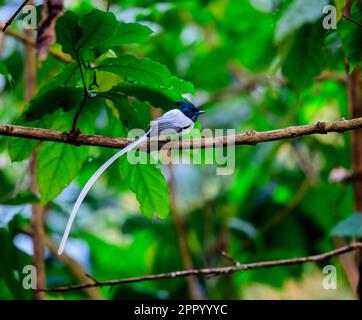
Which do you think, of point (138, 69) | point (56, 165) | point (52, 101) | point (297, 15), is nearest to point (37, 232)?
point (56, 165)

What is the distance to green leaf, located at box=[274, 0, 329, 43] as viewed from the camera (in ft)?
4.95

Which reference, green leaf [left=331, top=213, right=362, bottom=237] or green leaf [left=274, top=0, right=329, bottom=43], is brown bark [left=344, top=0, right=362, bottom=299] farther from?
green leaf [left=274, top=0, right=329, bottom=43]

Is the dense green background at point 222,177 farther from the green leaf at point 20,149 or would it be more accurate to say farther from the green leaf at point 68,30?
the green leaf at point 68,30

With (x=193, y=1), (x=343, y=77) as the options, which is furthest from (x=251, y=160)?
(x=193, y=1)

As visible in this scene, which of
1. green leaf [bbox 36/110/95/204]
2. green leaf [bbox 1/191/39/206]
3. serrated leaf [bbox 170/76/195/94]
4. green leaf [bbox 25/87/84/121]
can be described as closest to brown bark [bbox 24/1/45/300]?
green leaf [bbox 1/191/39/206]

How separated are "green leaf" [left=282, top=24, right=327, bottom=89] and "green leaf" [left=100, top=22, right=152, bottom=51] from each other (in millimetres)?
641

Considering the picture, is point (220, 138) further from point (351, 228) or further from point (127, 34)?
point (351, 228)

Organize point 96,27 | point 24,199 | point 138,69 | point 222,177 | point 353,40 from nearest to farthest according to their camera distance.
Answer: point 96,27, point 138,69, point 353,40, point 24,199, point 222,177

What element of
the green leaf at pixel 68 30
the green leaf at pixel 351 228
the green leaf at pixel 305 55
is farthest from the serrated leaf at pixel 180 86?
the green leaf at pixel 351 228

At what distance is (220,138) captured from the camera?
1.25 meters

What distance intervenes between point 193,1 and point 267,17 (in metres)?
0.39

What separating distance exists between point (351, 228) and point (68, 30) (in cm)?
104

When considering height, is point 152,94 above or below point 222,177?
below

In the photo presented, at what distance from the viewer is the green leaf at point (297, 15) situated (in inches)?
59.4
